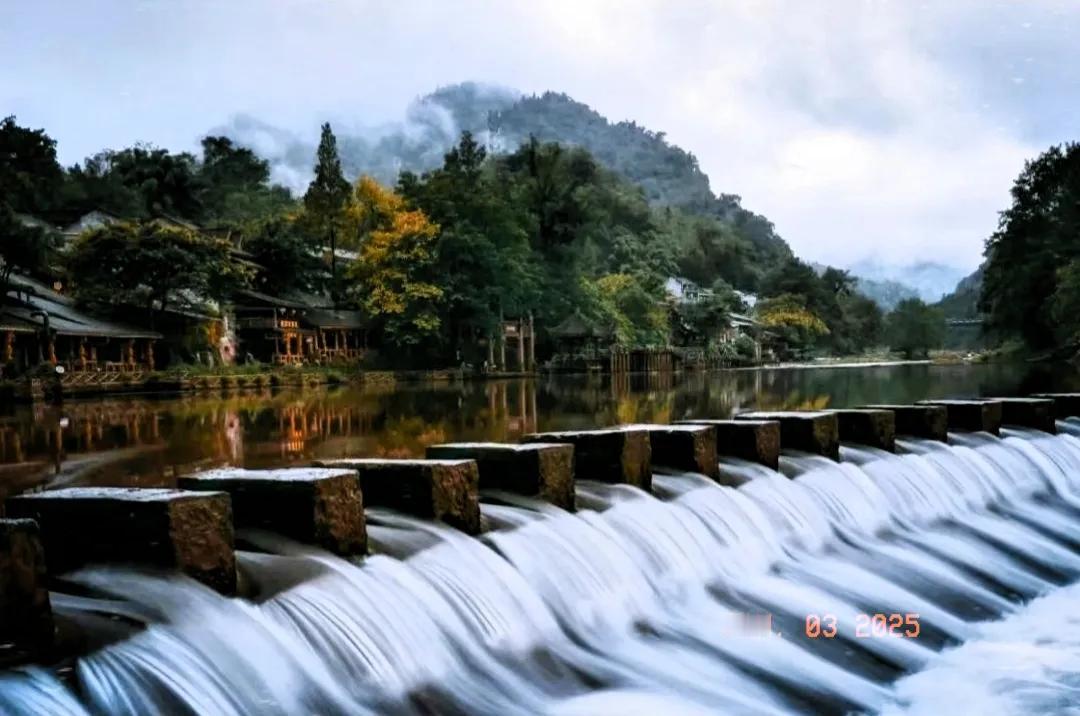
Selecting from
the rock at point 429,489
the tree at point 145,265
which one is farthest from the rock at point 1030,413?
the tree at point 145,265

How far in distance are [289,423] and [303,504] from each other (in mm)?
13632

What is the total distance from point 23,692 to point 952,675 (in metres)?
4.89

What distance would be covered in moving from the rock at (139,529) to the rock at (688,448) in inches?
172

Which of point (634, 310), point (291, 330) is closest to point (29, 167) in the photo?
point (291, 330)

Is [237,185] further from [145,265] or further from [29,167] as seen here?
[145,265]

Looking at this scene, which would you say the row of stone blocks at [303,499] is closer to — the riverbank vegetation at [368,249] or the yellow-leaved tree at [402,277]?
the riverbank vegetation at [368,249]

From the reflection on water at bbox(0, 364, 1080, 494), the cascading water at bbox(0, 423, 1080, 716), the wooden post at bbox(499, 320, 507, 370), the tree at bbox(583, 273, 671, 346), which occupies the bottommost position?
the cascading water at bbox(0, 423, 1080, 716)

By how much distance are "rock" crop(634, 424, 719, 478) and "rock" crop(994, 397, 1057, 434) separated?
685 cm

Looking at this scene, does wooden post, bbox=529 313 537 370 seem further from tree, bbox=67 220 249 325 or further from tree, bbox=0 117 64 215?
tree, bbox=0 117 64 215

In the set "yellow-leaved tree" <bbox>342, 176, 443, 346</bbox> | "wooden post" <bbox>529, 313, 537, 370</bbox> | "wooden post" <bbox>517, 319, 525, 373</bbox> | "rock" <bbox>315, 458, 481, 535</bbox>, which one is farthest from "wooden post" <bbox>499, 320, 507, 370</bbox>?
"rock" <bbox>315, 458, 481, 535</bbox>

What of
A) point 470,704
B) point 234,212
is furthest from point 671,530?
point 234,212

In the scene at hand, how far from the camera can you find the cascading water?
4551 mm

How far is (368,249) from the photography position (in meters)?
49.5

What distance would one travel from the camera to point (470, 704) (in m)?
5.04
